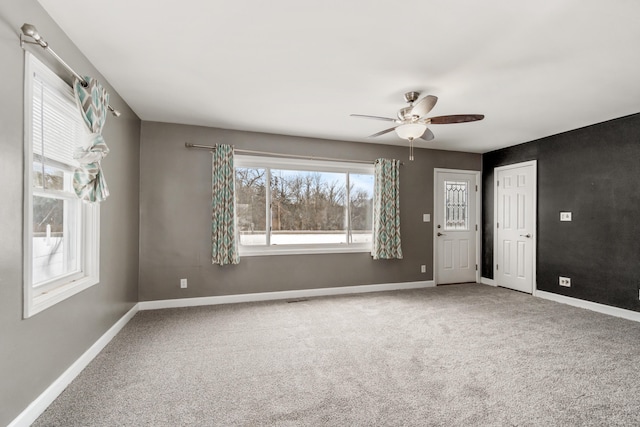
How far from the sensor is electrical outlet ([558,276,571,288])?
421cm

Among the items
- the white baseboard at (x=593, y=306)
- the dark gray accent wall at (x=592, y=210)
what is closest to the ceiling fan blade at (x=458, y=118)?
the dark gray accent wall at (x=592, y=210)

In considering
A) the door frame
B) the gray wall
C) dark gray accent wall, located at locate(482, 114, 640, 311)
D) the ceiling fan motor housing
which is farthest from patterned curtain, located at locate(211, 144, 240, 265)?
dark gray accent wall, located at locate(482, 114, 640, 311)

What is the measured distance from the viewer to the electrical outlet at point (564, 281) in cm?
421

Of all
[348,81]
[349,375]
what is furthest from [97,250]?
[348,81]

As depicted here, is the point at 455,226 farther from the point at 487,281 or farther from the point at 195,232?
the point at 195,232

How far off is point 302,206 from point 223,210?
1.18 meters

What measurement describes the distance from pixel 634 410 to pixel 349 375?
178 cm

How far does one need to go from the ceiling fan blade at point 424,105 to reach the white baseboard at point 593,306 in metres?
3.51

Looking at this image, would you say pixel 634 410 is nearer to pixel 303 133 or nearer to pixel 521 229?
pixel 521 229

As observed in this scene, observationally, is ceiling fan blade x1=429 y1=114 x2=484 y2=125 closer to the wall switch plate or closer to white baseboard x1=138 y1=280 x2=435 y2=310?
the wall switch plate

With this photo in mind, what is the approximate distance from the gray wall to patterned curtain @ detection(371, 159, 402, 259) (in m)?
3.48

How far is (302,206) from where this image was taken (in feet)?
15.0

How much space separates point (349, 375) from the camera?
2271 mm

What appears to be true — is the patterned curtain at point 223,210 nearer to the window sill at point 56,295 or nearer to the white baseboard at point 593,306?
the window sill at point 56,295
